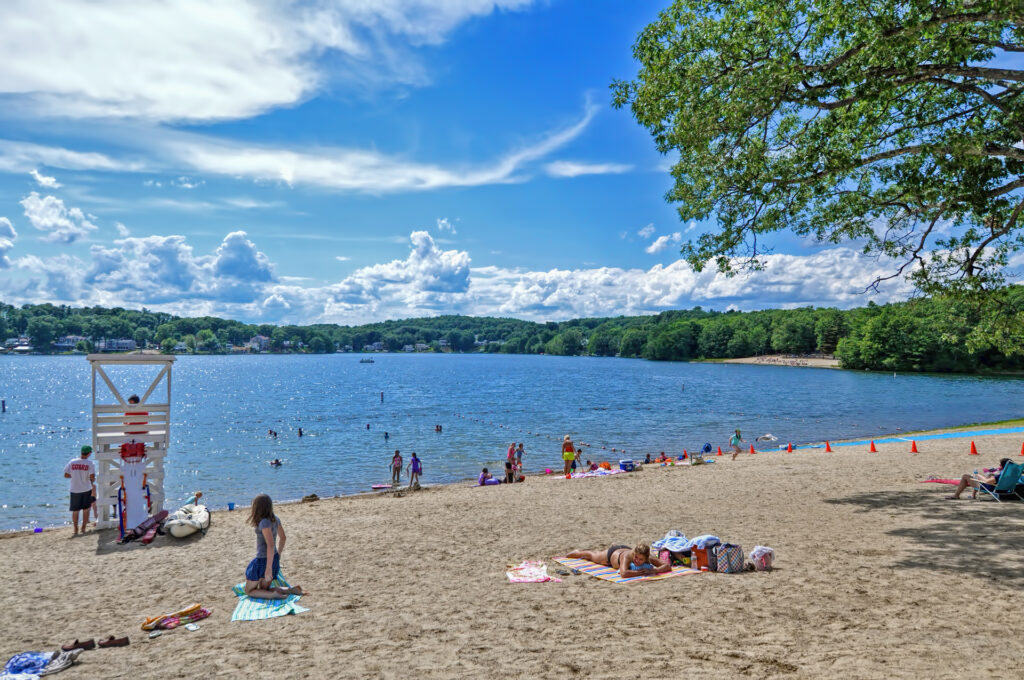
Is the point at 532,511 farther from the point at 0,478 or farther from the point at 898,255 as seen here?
the point at 0,478

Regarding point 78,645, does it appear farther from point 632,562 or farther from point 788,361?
point 788,361

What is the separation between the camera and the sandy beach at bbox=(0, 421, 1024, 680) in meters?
6.49

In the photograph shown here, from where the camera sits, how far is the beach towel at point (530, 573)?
948 centimetres

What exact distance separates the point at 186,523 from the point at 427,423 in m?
36.2

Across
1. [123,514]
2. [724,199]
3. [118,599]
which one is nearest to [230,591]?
[118,599]

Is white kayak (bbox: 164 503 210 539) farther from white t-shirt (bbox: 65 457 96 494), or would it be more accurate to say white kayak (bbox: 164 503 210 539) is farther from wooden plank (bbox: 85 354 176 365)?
wooden plank (bbox: 85 354 176 365)

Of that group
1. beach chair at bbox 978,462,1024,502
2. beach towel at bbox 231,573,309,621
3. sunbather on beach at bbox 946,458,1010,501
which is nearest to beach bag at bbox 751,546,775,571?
beach towel at bbox 231,573,309,621

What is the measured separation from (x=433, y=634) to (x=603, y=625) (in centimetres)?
207

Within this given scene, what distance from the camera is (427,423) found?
49281mm

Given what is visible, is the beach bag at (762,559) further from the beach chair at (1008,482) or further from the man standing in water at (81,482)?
the man standing in water at (81,482)

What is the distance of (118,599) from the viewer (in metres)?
9.55

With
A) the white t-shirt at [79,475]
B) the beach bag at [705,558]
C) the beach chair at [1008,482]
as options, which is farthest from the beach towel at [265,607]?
the beach chair at [1008,482]

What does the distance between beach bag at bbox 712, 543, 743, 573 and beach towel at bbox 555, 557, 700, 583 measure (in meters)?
0.38

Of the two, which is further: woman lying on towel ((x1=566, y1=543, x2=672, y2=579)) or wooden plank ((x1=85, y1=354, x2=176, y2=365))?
wooden plank ((x1=85, y1=354, x2=176, y2=365))
